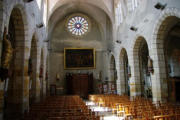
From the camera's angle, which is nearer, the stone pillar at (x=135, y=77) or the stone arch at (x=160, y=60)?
the stone arch at (x=160, y=60)

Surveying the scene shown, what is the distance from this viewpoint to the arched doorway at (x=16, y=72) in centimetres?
790

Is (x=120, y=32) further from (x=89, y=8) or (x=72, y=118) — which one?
(x=72, y=118)

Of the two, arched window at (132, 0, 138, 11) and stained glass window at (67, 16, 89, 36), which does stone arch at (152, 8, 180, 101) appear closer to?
arched window at (132, 0, 138, 11)

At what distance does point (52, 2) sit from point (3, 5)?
1201cm

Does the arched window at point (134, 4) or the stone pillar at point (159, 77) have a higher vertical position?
the arched window at point (134, 4)

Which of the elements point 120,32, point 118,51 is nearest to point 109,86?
point 118,51

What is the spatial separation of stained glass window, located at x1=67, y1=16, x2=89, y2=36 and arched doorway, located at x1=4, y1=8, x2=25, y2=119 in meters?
14.2

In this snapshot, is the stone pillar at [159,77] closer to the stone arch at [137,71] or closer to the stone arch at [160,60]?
the stone arch at [160,60]

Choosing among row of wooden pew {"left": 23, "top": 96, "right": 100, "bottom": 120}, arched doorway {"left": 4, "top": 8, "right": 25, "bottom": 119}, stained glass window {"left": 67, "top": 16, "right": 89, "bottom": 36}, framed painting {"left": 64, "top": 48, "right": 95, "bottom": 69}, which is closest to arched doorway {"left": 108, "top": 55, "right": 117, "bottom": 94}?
framed painting {"left": 64, "top": 48, "right": 95, "bottom": 69}

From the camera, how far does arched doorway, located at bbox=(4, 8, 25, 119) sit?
7898mm

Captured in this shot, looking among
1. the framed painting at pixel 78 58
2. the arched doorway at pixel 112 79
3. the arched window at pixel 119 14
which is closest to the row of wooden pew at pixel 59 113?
the arched window at pixel 119 14

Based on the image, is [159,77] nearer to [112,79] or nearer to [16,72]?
[16,72]

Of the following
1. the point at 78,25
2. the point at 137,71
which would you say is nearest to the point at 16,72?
the point at 137,71

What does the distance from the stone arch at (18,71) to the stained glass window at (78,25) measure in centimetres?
1419
